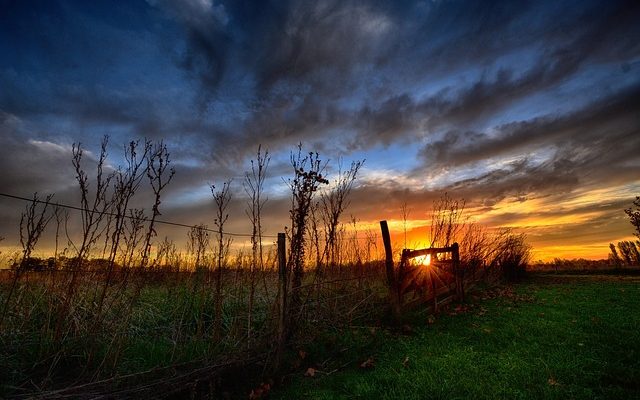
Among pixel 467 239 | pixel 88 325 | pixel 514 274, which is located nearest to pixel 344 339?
pixel 88 325

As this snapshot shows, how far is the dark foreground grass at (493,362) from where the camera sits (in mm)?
3945

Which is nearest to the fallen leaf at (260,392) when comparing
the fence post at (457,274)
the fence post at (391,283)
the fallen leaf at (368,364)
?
the fallen leaf at (368,364)

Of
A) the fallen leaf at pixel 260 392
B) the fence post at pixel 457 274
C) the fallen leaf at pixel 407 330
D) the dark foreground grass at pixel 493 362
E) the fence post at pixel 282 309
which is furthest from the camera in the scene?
the fence post at pixel 457 274

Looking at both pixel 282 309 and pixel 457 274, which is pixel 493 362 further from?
pixel 457 274

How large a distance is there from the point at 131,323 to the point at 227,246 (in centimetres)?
190

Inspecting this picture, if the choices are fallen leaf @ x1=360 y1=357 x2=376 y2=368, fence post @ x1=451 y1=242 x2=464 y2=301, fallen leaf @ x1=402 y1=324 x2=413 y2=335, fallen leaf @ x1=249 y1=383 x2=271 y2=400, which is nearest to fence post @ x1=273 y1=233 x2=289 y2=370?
fallen leaf @ x1=249 y1=383 x2=271 y2=400

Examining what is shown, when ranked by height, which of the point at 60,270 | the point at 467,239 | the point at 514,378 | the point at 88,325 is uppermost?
the point at 467,239

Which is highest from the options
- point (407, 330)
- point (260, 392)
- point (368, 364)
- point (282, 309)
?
point (282, 309)

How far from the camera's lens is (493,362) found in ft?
15.9

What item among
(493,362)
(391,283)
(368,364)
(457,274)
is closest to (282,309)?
(368,364)

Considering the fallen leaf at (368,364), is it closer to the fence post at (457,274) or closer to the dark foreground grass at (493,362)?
the dark foreground grass at (493,362)

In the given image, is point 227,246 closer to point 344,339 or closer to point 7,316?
point 344,339

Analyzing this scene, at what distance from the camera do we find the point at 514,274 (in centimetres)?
1814

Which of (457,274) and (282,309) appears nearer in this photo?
(282,309)
